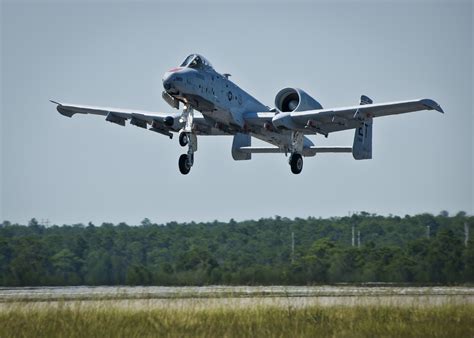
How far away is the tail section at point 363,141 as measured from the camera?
120ft

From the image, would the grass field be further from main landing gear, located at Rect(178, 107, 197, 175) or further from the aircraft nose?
main landing gear, located at Rect(178, 107, 197, 175)

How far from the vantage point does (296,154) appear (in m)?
35.6

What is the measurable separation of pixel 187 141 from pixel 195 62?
9.24 ft

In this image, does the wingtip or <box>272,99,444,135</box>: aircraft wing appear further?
<box>272,99,444,135</box>: aircraft wing

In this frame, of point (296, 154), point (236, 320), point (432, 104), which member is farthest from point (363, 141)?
point (236, 320)

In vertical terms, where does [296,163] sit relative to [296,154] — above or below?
below

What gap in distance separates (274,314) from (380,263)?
870 inches

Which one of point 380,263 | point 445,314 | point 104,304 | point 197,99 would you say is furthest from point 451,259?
point 104,304

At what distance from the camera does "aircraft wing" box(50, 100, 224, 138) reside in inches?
1307

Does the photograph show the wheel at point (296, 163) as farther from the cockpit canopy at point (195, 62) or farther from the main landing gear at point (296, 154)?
the cockpit canopy at point (195, 62)

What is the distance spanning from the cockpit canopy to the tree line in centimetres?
892

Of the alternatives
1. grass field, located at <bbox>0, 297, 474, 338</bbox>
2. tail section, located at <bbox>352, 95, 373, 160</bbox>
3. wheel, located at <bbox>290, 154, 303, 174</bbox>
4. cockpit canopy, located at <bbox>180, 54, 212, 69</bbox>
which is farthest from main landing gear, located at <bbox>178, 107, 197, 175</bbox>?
grass field, located at <bbox>0, 297, 474, 338</bbox>

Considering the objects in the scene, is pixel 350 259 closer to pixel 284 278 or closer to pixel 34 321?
pixel 284 278

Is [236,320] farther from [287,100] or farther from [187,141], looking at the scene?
[287,100]
